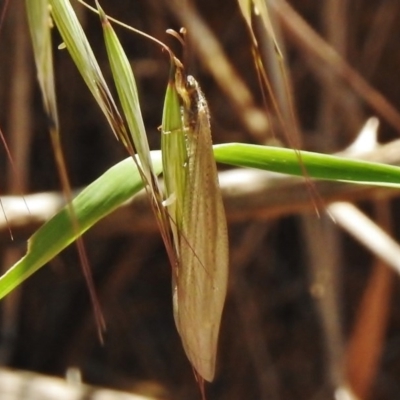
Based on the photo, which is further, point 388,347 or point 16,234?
point 388,347

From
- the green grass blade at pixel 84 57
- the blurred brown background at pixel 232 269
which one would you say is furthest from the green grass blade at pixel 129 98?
the blurred brown background at pixel 232 269

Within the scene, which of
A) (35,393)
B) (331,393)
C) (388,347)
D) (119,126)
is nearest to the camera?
(119,126)

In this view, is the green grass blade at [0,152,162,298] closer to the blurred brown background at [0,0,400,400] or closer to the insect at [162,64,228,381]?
the insect at [162,64,228,381]

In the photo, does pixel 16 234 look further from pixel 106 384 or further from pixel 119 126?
pixel 106 384

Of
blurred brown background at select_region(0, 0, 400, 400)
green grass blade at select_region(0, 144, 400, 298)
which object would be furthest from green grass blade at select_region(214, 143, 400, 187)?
blurred brown background at select_region(0, 0, 400, 400)

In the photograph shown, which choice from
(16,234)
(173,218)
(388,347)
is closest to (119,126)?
(173,218)

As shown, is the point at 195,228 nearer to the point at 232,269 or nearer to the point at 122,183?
the point at 122,183

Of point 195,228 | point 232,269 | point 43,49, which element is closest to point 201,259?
point 195,228
